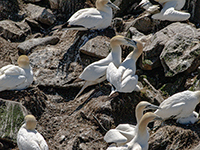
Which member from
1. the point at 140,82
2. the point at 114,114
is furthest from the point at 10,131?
the point at 140,82

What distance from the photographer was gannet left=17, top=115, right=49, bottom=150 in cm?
677

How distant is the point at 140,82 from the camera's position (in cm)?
905

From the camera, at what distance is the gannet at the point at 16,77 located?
8047mm

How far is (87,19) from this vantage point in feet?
32.5

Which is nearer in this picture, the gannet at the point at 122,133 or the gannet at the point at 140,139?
the gannet at the point at 140,139

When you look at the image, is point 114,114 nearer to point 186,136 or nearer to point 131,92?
point 131,92

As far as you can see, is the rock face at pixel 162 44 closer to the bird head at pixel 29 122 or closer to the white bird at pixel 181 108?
the white bird at pixel 181 108

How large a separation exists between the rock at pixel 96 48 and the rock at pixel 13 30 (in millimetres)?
2627

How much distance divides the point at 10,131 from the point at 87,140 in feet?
5.05

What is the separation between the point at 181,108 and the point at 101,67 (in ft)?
6.71

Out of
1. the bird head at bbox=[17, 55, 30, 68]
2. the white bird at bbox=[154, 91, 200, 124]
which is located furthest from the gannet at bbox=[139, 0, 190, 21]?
the bird head at bbox=[17, 55, 30, 68]

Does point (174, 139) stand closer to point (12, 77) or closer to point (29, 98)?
point (29, 98)

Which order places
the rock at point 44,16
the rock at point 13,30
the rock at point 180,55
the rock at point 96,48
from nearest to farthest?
1. the rock at point 180,55
2. the rock at point 96,48
3. the rock at point 13,30
4. the rock at point 44,16

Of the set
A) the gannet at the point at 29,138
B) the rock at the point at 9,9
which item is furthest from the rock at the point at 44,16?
the gannet at the point at 29,138
